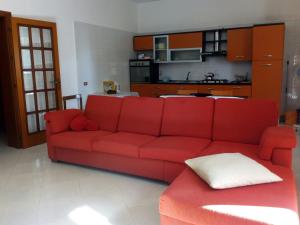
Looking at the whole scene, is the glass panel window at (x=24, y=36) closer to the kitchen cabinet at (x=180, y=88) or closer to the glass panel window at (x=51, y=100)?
the glass panel window at (x=51, y=100)

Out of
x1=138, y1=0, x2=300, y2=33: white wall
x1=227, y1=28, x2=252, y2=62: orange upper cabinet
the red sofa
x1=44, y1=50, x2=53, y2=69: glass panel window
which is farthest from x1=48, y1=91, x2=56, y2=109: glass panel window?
x1=227, y1=28, x2=252, y2=62: orange upper cabinet

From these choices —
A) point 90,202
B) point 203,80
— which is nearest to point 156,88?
point 203,80

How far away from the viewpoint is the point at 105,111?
12.7 feet

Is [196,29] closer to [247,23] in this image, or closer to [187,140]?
[247,23]

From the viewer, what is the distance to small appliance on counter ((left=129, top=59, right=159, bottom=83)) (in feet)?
22.6

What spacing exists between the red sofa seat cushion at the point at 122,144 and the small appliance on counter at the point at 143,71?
3760mm

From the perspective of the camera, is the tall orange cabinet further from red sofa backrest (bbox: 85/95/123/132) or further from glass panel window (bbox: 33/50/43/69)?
glass panel window (bbox: 33/50/43/69)

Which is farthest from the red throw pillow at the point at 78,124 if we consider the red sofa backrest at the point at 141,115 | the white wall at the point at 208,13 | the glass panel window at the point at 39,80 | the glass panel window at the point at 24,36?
the white wall at the point at 208,13

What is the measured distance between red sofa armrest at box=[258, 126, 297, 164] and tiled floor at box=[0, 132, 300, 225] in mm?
938

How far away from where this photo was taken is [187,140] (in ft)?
10.1

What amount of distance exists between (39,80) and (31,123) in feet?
2.39

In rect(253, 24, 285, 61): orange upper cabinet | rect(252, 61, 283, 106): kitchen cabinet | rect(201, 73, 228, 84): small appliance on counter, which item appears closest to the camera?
rect(253, 24, 285, 61): orange upper cabinet

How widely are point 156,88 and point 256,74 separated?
2287 millimetres

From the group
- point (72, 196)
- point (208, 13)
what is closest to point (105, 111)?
point (72, 196)
